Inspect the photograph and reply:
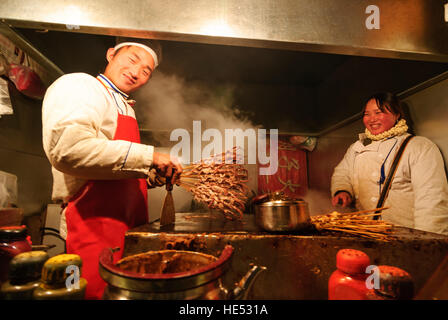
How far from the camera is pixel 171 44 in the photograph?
391 centimetres

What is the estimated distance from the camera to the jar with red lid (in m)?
1.02

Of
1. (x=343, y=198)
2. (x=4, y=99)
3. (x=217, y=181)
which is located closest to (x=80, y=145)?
(x=217, y=181)

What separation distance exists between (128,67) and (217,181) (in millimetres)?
1608

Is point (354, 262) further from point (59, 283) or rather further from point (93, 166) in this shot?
point (93, 166)

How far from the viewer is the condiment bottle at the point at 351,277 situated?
990mm

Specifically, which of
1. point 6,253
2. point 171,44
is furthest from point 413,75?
point 6,253

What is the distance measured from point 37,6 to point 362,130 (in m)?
5.19

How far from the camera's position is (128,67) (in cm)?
224

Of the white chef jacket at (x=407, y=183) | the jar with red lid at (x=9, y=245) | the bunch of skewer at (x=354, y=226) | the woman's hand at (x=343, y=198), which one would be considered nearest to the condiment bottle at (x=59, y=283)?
the jar with red lid at (x=9, y=245)

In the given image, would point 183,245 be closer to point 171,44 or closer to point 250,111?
point 171,44

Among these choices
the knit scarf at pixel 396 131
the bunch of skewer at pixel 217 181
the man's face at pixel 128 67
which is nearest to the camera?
the bunch of skewer at pixel 217 181

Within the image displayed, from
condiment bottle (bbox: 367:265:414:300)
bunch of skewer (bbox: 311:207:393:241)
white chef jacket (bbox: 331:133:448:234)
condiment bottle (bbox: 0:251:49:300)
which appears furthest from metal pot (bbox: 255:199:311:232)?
white chef jacket (bbox: 331:133:448:234)

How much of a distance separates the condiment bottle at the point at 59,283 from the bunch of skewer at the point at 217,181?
112 centimetres

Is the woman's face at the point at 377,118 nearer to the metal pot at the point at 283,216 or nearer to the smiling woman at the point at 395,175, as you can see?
the smiling woman at the point at 395,175
